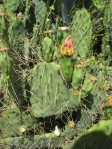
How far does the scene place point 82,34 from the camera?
3812 millimetres

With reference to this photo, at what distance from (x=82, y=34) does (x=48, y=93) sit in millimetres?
1288

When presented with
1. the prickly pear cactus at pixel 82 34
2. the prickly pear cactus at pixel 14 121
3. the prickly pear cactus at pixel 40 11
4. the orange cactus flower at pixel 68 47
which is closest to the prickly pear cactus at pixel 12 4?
the prickly pear cactus at pixel 40 11

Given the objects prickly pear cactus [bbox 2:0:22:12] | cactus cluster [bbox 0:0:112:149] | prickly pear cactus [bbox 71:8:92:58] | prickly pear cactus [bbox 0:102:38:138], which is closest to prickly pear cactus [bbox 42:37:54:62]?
cactus cluster [bbox 0:0:112:149]

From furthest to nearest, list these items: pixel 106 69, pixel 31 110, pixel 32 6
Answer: pixel 32 6
pixel 106 69
pixel 31 110

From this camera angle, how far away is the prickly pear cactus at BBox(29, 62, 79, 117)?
2650mm

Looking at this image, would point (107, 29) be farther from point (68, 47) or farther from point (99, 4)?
point (68, 47)

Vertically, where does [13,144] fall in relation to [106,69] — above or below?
below

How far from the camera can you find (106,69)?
3.58m

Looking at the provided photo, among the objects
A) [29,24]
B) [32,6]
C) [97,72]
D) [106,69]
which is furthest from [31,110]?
[32,6]

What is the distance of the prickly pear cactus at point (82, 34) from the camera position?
3766 mm

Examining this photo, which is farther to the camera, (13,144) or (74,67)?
(13,144)

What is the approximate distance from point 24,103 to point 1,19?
2.44ft

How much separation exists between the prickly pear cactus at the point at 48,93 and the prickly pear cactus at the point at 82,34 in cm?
108

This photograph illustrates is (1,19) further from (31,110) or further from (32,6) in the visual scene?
(32,6)
